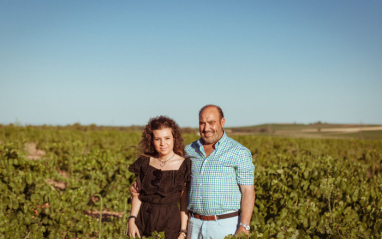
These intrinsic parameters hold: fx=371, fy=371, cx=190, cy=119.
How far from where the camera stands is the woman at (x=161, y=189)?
3.04 m

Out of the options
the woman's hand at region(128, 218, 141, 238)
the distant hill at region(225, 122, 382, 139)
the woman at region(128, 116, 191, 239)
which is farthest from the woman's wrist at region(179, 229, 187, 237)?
the distant hill at region(225, 122, 382, 139)

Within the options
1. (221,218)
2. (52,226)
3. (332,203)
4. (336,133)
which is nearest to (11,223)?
(52,226)

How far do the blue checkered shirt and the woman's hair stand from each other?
0.99ft

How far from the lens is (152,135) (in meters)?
3.26

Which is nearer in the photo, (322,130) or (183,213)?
(183,213)

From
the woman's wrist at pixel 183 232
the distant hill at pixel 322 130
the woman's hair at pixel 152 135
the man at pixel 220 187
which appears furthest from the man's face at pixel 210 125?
A: the distant hill at pixel 322 130

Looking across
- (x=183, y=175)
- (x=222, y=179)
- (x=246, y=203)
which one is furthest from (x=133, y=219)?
(x=246, y=203)

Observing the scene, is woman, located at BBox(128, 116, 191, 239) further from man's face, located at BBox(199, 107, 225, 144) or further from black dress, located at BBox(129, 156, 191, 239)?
man's face, located at BBox(199, 107, 225, 144)

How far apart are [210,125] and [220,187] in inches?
20.5

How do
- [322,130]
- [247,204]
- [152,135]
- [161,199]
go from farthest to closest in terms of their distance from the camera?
[322,130] → [152,135] → [161,199] → [247,204]

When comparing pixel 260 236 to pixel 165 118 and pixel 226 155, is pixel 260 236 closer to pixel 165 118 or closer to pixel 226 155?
pixel 226 155

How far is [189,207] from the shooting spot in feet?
10.4

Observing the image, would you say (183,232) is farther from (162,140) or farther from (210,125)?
(210,125)

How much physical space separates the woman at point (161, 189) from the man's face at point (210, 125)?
261mm
